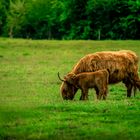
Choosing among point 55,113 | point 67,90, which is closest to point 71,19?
point 67,90

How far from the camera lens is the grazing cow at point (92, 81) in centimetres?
1747

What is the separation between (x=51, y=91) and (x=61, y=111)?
590 cm

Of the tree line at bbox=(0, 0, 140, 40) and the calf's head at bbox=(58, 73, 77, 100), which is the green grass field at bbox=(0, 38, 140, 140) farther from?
the tree line at bbox=(0, 0, 140, 40)

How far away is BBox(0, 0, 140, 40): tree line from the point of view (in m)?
69.6

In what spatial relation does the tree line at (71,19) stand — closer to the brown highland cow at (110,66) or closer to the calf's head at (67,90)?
the brown highland cow at (110,66)

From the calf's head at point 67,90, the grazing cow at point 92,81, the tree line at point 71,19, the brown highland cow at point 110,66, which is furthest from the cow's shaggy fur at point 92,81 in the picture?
the tree line at point 71,19

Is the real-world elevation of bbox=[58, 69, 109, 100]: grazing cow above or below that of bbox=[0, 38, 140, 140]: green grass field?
above

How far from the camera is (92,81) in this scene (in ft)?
57.5

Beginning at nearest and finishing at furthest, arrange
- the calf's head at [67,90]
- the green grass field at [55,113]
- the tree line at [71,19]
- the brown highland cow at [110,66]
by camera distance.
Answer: the green grass field at [55,113] < the calf's head at [67,90] < the brown highland cow at [110,66] < the tree line at [71,19]

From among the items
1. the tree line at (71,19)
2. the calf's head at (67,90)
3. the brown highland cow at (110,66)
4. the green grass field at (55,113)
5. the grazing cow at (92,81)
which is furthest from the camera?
the tree line at (71,19)

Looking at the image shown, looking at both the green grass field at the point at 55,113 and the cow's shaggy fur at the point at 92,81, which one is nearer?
the green grass field at the point at 55,113

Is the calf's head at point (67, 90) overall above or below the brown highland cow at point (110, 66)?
below

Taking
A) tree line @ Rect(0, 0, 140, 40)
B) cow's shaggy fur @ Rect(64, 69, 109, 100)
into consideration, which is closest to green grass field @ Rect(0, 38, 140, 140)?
cow's shaggy fur @ Rect(64, 69, 109, 100)

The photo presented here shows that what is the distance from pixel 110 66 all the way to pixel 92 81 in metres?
1.29
